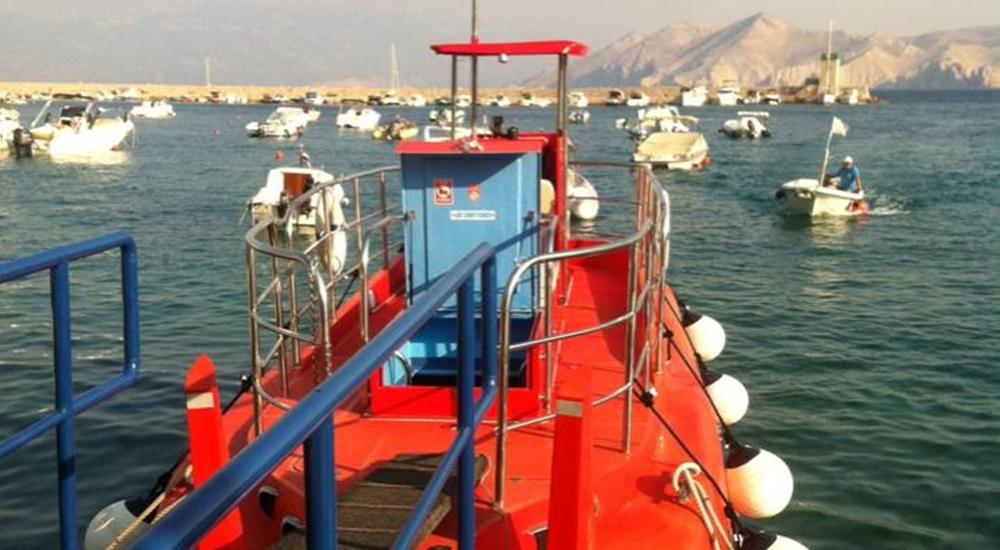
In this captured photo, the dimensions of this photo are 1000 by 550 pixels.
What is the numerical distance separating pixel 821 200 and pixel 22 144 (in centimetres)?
4045

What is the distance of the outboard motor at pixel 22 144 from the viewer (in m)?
47.8

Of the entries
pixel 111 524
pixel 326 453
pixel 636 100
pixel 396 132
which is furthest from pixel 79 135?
pixel 636 100

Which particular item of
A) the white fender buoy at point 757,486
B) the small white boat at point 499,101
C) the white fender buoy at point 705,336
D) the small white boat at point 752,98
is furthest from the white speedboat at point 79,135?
the small white boat at point 752,98

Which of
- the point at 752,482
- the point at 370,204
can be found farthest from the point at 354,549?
the point at 370,204

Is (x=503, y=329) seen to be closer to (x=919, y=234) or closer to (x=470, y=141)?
(x=470, y=141)

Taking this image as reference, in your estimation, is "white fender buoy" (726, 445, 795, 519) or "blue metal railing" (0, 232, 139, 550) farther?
"white fender buoy" (726, 445, 795, 519)

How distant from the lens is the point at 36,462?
384 inches

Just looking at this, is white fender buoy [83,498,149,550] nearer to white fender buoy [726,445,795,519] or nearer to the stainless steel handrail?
the stainless steel handrail

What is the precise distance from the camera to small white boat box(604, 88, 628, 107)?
143075mm

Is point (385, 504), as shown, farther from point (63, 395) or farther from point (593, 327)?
point (593, 327)

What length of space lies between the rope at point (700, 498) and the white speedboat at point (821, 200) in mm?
22450

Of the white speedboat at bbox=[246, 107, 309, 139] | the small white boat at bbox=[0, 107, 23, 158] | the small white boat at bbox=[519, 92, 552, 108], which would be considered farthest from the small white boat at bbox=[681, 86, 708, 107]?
the small white boat at bbox=[0, 107, 23, 158]

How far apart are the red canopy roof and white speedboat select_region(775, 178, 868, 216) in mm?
20061

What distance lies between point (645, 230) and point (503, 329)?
5.28 ft
